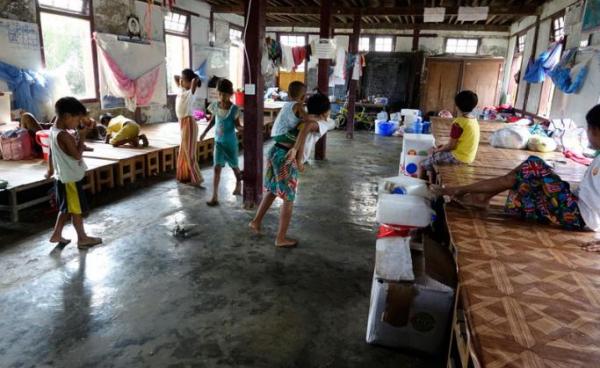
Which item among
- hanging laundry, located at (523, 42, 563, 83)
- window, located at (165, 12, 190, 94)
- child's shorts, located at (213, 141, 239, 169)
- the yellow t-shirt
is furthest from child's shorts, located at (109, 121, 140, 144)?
hanging laundry, located at (523, 42, 563, 83)

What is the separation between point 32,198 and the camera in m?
4.65

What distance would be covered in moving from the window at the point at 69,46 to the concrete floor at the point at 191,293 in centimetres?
366

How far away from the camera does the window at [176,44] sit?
380 inches

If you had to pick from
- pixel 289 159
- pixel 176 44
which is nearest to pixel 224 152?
pixel 289 159

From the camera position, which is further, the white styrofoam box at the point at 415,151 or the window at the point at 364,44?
the window at the point at 364,44

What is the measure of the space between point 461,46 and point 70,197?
13348 millimetres

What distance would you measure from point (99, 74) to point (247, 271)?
19.8ft

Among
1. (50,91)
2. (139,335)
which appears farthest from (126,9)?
(139,335)

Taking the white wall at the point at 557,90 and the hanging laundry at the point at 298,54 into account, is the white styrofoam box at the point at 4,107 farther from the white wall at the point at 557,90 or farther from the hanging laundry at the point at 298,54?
the white wall at the point at 557,90

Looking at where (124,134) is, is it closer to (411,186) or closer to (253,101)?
(253,101)

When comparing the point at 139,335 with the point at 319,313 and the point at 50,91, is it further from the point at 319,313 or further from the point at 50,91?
the point at 50,91

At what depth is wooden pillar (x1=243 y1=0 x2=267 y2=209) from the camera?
4500 mm

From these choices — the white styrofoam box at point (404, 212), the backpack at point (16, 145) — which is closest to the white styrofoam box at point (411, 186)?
the white styrofoam box at point (404, 212)

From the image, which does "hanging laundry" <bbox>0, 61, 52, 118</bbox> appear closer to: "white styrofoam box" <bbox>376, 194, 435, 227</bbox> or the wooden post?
"white styrofoam box" <bbox>376, 194, 435, 227</bbox>
